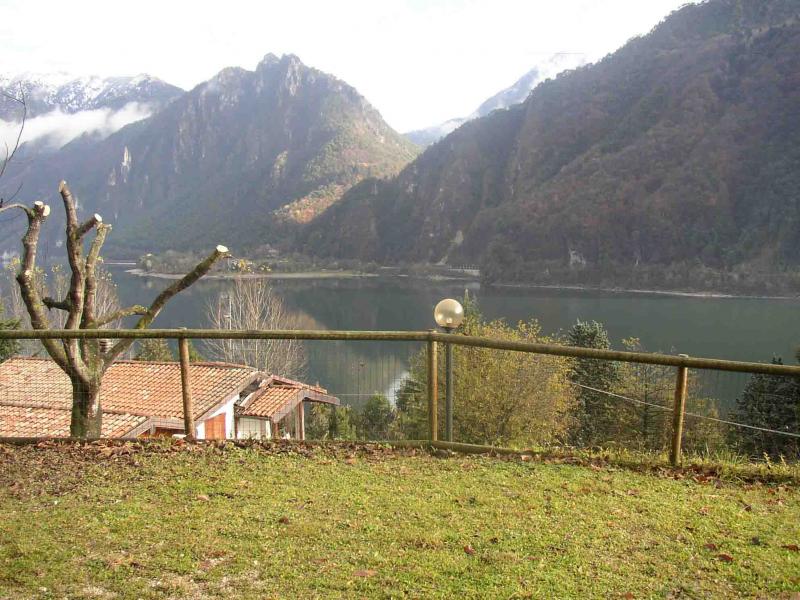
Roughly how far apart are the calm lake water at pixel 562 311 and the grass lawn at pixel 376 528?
40.6 meters

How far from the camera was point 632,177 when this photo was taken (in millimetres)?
133750

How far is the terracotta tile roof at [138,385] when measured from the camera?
1068 cm

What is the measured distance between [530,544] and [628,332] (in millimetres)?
62500

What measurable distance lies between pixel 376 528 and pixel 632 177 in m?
142

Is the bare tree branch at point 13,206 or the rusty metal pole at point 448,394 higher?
the bare tree branch at point 13,206

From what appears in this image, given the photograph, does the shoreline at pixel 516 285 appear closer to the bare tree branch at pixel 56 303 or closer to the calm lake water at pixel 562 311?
the calm lake water at pixel 562 311

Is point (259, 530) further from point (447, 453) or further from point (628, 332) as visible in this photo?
point (628, 332)

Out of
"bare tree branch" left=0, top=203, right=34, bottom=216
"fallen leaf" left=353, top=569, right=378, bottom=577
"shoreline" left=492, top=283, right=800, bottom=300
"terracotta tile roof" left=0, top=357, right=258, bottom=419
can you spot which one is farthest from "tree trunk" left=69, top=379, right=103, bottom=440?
"shoreline" left=492, top=283, right=800, bottom=300

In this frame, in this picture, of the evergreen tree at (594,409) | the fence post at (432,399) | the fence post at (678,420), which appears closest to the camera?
the fence post at (678,420)

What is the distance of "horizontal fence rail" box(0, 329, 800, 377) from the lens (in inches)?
208

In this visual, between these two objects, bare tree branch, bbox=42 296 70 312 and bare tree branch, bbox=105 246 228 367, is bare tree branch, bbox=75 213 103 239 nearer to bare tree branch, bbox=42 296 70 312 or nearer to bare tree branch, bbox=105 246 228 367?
bare tree branch, bbox=42 296 70 312

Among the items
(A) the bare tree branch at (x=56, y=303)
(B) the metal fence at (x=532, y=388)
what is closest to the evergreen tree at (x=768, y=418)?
(B) the metal fence at (x=532, y=388)

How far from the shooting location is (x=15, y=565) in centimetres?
350

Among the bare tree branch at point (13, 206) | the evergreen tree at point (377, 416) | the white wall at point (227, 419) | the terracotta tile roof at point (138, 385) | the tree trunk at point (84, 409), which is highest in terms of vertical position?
the bare tree branch at point (13, 206)
